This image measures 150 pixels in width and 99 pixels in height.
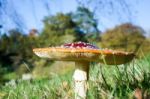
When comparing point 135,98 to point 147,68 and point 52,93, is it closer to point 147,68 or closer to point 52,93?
point 52,93

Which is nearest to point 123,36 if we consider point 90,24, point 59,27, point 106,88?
point 90,24

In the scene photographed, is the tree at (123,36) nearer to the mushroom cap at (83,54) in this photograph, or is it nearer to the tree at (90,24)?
the tree at (90,24)

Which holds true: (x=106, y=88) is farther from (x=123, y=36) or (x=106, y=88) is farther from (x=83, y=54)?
(x=123, y=36)

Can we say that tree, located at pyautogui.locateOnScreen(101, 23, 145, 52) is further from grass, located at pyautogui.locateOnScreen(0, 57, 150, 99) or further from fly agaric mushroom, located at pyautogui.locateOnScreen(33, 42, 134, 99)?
fly agaric mushroom, located at pyautogui.locateOnScreen(33, 42, 134, 99)

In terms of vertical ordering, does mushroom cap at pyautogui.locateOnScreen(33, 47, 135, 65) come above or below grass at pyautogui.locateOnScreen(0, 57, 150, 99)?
above

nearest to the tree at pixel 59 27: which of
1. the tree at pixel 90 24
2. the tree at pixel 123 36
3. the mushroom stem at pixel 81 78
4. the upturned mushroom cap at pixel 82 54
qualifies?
the tree at pixel 90 24

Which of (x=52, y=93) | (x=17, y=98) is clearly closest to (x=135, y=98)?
Result: (x=52, y=93)

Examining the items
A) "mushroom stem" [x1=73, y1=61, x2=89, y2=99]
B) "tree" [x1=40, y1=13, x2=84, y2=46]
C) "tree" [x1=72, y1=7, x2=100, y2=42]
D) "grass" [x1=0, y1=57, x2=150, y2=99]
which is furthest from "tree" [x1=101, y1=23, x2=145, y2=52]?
"mushroom stem" [x1=73, y1=61, x2=89, y2=99]

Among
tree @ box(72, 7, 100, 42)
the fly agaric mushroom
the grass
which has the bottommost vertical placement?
the grass
